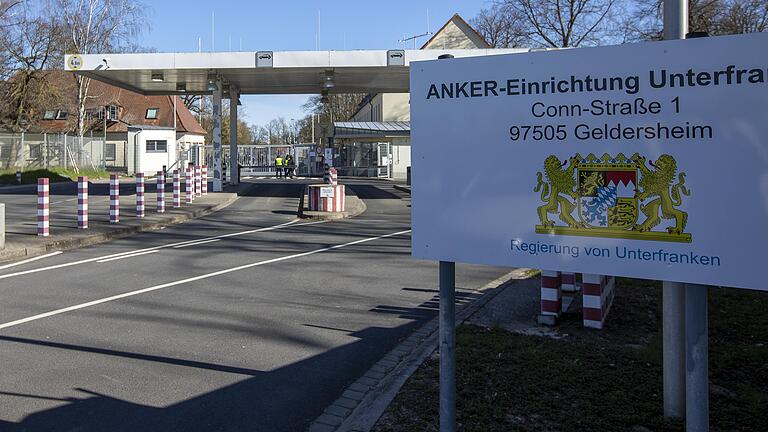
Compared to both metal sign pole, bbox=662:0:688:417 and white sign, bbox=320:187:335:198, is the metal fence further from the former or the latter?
metal sign pole, bbox=662:0:688:417

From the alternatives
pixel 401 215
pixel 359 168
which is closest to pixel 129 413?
pixel 401 215

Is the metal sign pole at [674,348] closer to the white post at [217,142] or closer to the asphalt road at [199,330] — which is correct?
the asphalt road at [199,330]

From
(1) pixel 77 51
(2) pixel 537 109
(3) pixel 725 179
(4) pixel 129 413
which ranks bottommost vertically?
(4) pixel 129 413

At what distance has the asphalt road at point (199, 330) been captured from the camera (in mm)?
4762

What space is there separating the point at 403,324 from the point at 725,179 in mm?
4691

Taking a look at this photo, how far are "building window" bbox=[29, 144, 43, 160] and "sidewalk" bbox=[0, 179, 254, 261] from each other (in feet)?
44.6

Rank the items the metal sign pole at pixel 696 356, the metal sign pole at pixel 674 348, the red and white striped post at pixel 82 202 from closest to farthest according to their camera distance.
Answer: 1. the metal sign pole at pixel 696 356
2. the metal sign pole at pixel 674 348
3. the red and white striped post at pixel 82 202

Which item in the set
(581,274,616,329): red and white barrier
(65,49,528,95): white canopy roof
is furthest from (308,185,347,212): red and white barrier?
(581,274,616,329): red and white barrier

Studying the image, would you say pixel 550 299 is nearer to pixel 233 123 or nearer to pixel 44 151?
pixel 233 123

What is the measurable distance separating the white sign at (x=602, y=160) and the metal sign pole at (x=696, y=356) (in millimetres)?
202

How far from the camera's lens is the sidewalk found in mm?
12969

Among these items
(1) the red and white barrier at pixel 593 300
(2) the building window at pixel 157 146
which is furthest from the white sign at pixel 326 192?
(2) the building window at pixel 157 146

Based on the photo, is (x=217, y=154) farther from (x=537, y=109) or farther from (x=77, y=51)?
(x=537, y=109)

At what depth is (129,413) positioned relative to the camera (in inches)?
183
